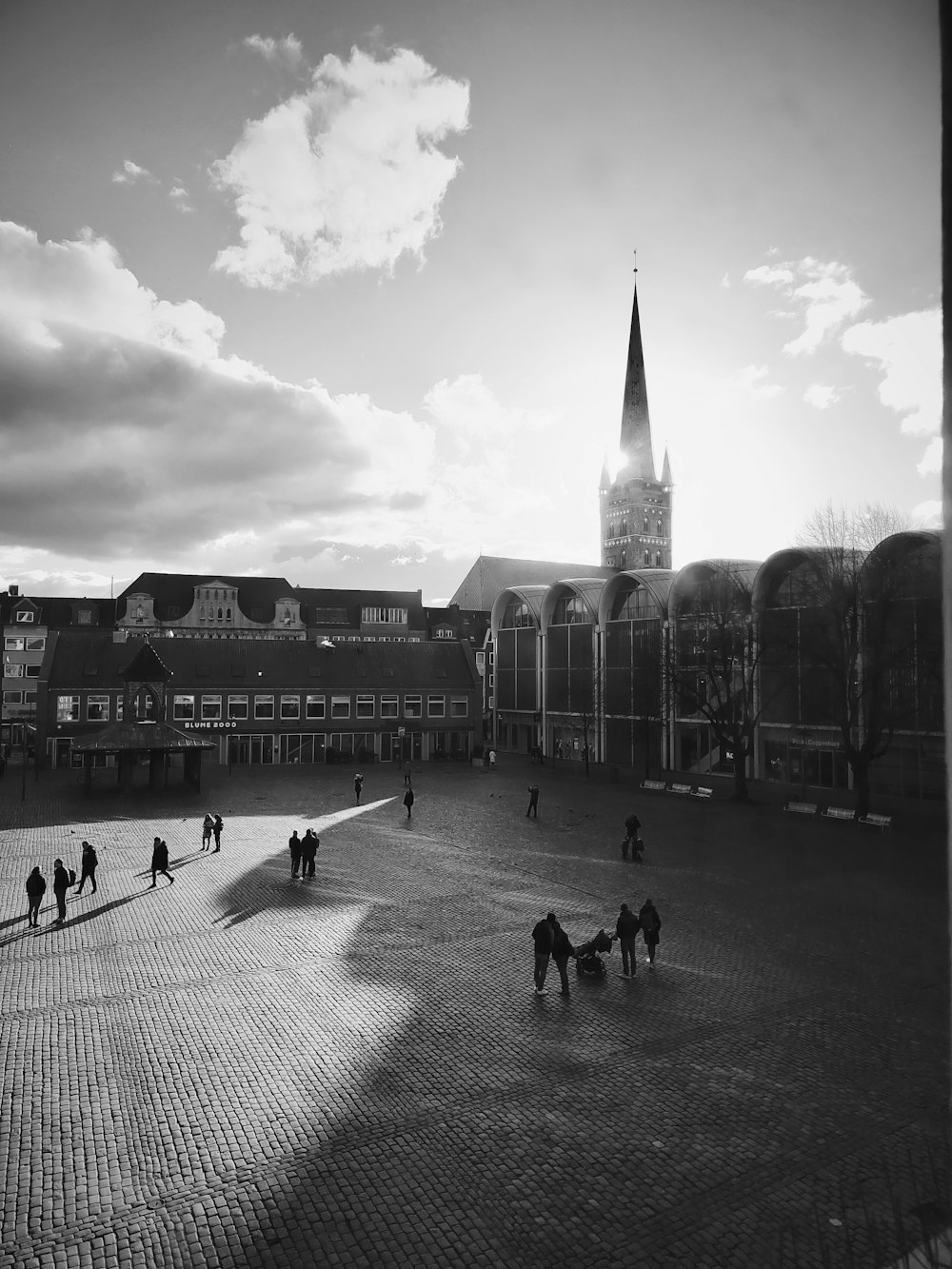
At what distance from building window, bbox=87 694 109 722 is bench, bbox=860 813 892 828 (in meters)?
44.2

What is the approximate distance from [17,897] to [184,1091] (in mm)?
12139

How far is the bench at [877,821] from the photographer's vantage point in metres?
31.1

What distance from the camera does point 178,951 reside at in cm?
1634

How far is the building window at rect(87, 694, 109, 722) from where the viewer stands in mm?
52219

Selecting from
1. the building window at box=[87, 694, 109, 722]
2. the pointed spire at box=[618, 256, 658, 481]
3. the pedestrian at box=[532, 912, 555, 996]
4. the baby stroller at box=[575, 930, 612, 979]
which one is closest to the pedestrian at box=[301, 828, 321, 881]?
the baby stroller at box=[575, 930, 612, 979]

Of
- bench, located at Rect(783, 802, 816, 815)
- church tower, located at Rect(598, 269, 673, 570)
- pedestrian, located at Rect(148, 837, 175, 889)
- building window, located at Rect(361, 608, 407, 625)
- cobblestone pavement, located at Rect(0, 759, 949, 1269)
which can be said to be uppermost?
church tower, located at Rect(598, 269, 673, 570)

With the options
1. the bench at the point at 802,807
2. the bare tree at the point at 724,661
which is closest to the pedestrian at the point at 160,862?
the bench at the point at 802,807

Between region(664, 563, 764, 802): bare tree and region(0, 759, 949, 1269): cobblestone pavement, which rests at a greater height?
region(664, 563, 764, 802): bare tree

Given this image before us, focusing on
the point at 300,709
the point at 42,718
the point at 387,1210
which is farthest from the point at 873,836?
the point at 42,718

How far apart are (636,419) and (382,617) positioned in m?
52.6

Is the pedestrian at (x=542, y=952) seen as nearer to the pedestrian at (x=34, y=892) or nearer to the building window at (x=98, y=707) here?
the pedestrian at (x=34, y=892)

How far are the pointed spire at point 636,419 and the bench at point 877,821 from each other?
98106 millimetres

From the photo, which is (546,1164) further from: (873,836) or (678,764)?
(678,764)

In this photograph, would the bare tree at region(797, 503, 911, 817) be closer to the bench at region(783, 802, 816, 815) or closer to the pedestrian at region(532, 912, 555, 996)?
the bench at region(783, 802, 816, 815)
